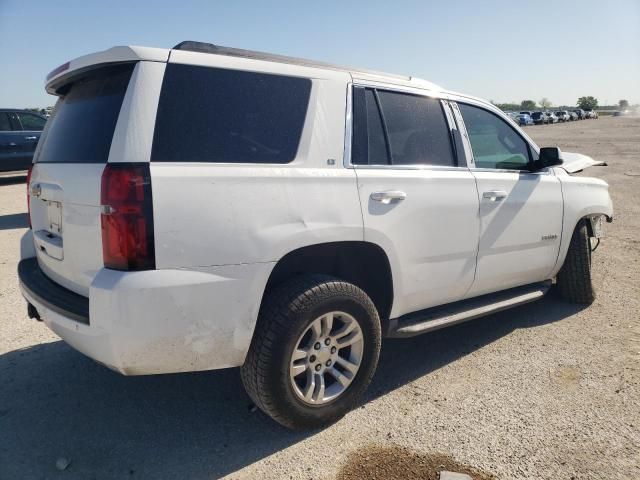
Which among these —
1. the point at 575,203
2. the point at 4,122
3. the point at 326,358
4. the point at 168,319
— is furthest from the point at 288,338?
the point at 4,122

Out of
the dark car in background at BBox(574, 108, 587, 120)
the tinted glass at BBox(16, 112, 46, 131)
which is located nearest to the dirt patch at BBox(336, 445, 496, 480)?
the tinted glass at BBox(16, 112, 46, 131)

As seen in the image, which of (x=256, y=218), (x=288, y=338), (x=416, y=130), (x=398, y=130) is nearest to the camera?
(x=256, y=218)

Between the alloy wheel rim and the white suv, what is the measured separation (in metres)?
0.01

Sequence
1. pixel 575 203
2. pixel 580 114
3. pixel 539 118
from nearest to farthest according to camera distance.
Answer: pixel 575 203, pixel 539 118, pixel 580 114

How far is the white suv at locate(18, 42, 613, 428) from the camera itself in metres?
2.17

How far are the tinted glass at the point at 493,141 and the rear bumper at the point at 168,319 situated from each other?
2083 mm

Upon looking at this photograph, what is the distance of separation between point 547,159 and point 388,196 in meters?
1.85

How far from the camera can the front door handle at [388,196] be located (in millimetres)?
2809

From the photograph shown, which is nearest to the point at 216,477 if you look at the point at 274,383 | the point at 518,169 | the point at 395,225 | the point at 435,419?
the point at 274,383

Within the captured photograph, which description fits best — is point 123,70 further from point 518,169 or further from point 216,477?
point 518,169

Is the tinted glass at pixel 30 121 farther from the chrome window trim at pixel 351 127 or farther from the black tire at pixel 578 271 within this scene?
the black tire at pixel 578 271

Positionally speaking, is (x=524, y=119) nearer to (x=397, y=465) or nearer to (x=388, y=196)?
(x=388, y=196)

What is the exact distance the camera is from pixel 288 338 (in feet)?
8.09

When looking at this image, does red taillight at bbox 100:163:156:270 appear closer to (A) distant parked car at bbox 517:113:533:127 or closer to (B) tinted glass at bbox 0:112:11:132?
(B) tinted glass at bbox 0:112:11:132
